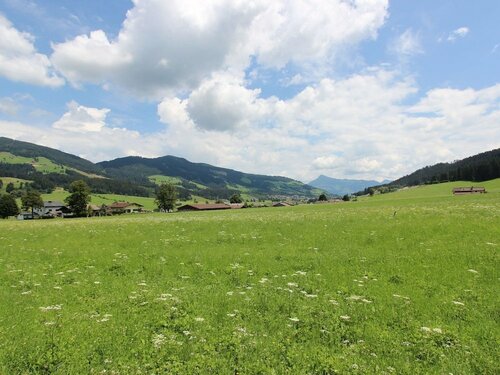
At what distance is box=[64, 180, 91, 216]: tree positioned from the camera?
5094 inches

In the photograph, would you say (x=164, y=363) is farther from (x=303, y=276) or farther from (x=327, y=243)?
(x=327, y=243)

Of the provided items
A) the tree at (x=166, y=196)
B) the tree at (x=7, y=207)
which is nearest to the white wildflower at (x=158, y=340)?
the tree at (x=166, y=196)

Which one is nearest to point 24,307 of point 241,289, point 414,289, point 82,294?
point 82,294

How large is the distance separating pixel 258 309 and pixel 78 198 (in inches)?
5392

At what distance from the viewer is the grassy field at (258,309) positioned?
7508 mm

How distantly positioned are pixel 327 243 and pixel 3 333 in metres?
16.0

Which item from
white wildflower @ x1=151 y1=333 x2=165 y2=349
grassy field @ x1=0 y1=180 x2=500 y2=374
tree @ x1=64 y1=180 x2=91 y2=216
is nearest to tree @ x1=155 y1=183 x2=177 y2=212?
tree @ x1=64 y1=180 x2=91 y2=216

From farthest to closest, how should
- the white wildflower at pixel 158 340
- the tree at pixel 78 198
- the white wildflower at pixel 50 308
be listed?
the tree at pixel 78 198
the white wildflower at pixel 50 308
the white wildflower at pixel 158 340

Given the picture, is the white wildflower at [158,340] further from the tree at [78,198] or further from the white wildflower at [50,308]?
the tree at [78,198]

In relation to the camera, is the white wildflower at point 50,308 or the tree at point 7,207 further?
the tree at point 7,207

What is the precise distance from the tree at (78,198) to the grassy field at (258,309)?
400ft

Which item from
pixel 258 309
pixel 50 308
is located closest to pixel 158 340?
pixel 258 309

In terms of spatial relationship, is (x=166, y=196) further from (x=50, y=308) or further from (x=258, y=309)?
(x=258, y=309)

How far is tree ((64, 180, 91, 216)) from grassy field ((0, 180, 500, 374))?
122 meters
